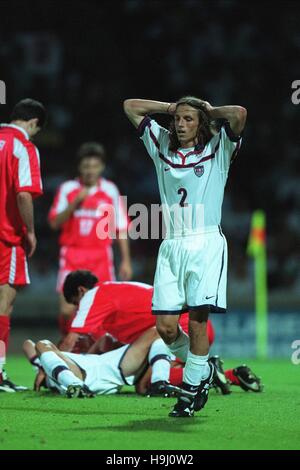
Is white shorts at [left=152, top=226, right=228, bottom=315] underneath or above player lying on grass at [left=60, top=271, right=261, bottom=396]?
above

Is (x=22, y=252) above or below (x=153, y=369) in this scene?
above

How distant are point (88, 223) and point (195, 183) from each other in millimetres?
4947

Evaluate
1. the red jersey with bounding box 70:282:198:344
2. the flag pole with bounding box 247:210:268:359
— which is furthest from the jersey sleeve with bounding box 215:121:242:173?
the flag pole with bounding box 247:210:268:359

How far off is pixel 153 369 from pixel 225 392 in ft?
2.07

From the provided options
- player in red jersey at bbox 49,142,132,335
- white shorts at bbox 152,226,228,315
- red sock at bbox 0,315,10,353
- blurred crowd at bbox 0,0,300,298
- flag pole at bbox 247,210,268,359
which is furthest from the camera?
blurred crowd at bbox 0,0,300,298

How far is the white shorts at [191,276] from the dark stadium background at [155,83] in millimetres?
10070

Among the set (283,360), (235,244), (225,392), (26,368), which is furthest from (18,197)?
(235,244)

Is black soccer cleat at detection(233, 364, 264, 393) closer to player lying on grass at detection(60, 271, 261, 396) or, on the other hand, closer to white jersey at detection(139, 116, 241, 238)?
player lying on grass at detection(60, 271, 261, 396)

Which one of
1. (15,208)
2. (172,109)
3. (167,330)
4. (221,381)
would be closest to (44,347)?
(15,208)

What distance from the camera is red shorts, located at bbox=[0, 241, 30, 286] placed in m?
7.70

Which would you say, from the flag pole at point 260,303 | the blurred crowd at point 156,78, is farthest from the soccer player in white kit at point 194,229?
the blurred crowd at point 156,78

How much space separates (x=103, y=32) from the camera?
771 inches

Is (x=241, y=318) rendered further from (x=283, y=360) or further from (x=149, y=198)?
(x=149, y=198)

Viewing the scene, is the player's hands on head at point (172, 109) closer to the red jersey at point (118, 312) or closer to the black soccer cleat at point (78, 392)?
the red jersey at point (118, 312)
